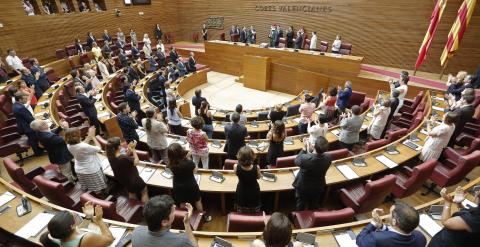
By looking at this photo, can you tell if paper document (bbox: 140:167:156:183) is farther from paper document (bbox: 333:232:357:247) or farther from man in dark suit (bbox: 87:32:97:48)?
man in dark suit (bbox: 87:32:97:48)

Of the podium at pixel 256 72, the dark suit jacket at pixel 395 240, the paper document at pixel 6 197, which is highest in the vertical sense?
the dark suit jacket at pixel 395 240

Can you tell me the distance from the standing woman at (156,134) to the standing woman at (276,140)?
6.30ft

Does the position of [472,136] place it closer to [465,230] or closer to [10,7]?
[465,230]

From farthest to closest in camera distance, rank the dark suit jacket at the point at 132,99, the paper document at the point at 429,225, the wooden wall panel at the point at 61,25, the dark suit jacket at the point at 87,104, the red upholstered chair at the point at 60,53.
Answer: the red upholstered chair at the point at 60,53, the wooden wall panel at the point at 61,25, the dark suit jacket at the point at 132,99, the dark suit jacket at the point at 87,104, the paper document at the point at 429,225

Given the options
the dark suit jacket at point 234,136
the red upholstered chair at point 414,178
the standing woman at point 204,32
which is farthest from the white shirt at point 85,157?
the standing woman at point 204,32

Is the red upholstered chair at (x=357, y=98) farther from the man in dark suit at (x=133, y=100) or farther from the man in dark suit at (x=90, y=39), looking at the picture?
the man in dark suit at (x=90, y=39)

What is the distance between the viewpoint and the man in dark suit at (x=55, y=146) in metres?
4.02

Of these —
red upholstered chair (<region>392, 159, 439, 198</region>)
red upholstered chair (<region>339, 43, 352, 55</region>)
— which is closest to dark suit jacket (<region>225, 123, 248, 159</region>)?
red upholstered chair (<region>392, 159, 439, 198</region>)

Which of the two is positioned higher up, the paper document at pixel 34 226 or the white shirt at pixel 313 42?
the white shirt at pixel 313 42

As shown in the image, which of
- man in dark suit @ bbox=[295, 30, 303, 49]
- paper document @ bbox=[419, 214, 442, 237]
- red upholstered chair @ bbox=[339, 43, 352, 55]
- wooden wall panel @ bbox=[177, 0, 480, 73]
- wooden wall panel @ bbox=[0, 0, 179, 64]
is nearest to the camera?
paper document @ bbox=[419, 214, 442, 237]

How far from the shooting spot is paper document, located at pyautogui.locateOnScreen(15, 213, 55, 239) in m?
2.93

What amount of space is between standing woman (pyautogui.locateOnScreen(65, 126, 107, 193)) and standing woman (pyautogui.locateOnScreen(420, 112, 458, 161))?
5.29m

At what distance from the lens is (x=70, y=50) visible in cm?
1234

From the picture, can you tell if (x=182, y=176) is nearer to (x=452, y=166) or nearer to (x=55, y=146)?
(x=55, y=146)
